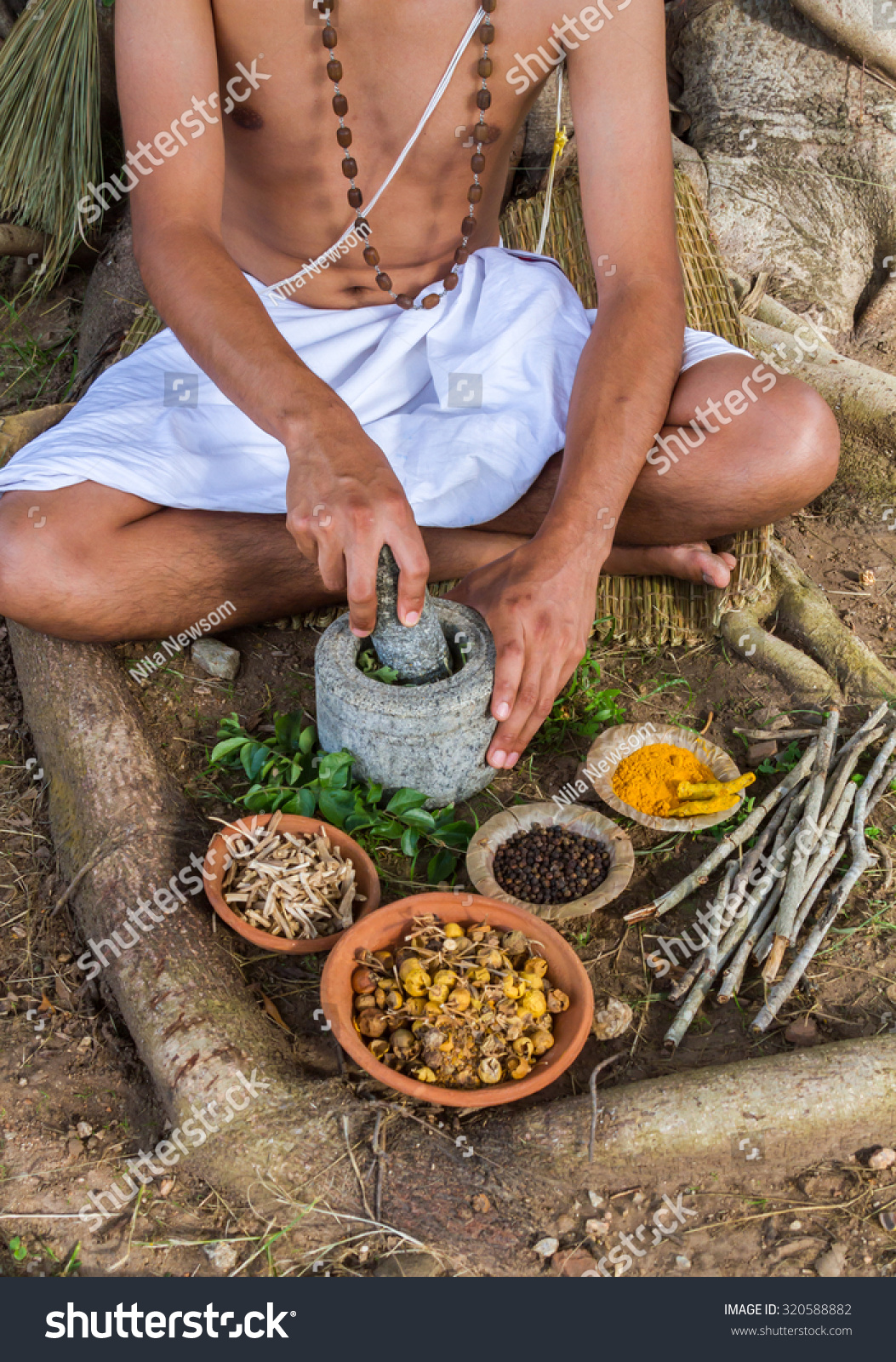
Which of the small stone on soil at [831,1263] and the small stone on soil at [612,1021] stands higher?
the small stone on soil at [612,1021]

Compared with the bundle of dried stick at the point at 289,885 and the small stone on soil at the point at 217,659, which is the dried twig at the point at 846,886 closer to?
the bundle of dried stick at the point at 289,885

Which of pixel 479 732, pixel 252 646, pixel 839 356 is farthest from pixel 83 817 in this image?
pixel 839 356

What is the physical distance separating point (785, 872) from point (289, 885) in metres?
1.24

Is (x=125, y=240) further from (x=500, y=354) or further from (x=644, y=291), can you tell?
(x=644, y=291)

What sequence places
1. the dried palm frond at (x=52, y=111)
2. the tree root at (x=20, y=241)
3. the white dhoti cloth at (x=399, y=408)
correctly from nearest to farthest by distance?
A: 1. the white dhoti cloth at (x=399, y=408)
2. the dried palm frond at (x=52, y=111)
3. the tree root at (x=20, y=241)

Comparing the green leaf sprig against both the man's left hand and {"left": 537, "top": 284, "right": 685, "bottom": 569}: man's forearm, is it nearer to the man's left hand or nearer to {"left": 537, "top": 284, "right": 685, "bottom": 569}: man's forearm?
the man's left hand

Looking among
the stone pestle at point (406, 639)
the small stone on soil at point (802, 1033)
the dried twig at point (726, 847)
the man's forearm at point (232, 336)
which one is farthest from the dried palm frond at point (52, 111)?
the small stone on soil at point (802, 1033)

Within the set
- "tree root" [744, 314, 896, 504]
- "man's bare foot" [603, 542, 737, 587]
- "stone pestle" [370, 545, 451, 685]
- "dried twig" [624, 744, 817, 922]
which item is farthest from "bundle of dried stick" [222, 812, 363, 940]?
"tree root" [744, 314, 896, 504]

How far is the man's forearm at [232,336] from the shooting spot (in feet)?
7.41

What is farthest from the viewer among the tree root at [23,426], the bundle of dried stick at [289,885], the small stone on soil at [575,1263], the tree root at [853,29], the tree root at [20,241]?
the tree root at [20,241]

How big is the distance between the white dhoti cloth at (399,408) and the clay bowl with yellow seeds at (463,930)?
3.89ft

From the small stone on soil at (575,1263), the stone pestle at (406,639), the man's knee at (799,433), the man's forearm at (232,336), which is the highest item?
the man's forearm at (232,336)

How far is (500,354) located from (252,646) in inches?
47.0

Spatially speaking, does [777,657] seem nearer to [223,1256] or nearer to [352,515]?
[352,515]
